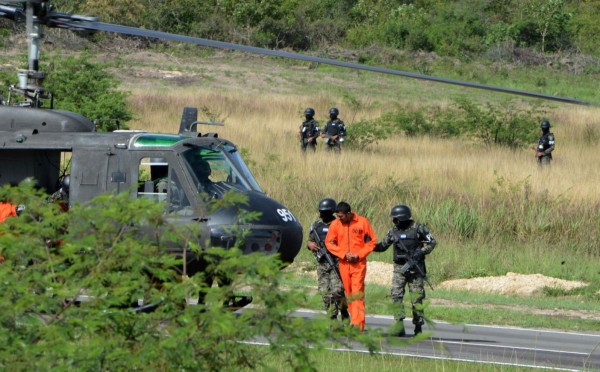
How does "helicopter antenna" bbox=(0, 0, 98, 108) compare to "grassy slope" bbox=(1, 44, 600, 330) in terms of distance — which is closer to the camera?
"helicopter antenna" bbox=(0, 0, 98, 108)

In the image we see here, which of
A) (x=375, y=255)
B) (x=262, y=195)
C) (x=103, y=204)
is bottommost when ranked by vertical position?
(x=375, y=255)

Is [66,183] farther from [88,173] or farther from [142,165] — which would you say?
[142,165]

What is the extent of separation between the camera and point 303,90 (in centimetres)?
4494

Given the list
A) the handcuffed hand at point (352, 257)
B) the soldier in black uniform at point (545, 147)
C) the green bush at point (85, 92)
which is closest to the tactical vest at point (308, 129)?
the green bush at point (85, 92)

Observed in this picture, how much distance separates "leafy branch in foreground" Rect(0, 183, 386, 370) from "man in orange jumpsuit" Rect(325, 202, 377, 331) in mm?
6477

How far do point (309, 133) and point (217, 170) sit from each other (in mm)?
16083

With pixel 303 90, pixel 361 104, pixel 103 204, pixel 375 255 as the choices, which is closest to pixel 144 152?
pixel 103 204

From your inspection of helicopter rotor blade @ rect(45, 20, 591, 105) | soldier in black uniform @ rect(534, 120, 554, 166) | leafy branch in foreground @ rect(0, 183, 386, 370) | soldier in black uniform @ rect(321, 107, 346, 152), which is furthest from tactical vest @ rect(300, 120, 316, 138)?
leafy branch in foreground @ rect(0, 183, 386, 370)

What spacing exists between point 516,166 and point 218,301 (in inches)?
922

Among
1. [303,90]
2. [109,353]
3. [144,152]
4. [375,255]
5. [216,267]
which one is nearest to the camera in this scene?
[109,353]

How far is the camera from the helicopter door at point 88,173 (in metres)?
13.0

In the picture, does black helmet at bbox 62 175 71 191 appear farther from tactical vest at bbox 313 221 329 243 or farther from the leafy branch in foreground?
the leafy branch in foreground

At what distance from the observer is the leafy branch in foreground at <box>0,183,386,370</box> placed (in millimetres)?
5980

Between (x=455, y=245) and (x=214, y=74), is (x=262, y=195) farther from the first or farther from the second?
(x=214, y=74)
